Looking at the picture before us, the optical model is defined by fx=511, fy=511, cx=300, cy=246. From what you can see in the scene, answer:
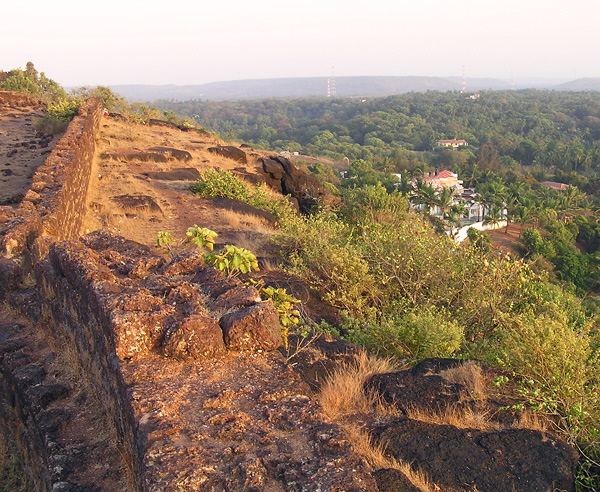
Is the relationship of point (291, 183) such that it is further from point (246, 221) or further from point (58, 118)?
point (58, 118)

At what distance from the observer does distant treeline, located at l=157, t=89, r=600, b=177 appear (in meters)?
71.6

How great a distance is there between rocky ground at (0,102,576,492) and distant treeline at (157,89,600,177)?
56893mm

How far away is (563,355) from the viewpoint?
3.50 meters

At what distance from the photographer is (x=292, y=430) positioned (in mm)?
2336

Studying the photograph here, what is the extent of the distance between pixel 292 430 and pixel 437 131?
4347 inches

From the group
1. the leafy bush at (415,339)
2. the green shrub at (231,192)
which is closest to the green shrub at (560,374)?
the leafy bush at (415,339)

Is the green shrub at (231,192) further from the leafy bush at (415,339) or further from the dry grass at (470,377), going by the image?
the dry grass at (470,377)

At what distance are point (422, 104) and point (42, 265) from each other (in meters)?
142

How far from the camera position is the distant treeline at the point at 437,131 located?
71625 millimetres

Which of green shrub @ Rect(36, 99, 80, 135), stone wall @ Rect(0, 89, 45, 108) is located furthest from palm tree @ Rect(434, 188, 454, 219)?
green shrub @ Rect(36, 99, 80, 135)

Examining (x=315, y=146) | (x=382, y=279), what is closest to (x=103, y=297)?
(x=382, y=279)

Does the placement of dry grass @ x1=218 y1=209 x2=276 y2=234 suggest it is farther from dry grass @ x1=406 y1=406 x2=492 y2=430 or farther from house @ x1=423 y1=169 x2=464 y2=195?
house @ x1=423 y1=169 x2=464 y2=195

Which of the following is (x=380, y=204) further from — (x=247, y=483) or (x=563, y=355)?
(x=247, y=483)

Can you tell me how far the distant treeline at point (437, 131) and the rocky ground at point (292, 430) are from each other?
56.9 m
